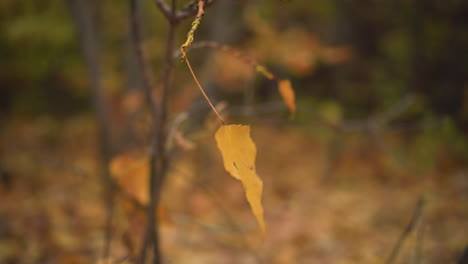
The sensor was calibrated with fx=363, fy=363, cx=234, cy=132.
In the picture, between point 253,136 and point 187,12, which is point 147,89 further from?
point 253,136

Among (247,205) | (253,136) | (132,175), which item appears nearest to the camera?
(132,175)

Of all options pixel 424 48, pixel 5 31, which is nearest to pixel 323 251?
pixel 424 48

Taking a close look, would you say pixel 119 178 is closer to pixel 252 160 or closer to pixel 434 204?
pixel 252 160

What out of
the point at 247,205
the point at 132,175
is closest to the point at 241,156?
the point at 132,175

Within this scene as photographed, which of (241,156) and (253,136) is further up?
(253,136)

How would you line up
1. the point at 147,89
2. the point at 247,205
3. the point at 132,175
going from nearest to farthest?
the point at 147,89 < the point at 132,175 < the point at 247,205

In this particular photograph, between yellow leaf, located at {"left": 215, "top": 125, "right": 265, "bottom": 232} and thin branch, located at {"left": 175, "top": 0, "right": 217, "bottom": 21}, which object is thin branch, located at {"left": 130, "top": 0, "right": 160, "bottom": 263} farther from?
yellow leaf, located at {"left": 215, "top": 125, "right": 265, "bottom": 232}

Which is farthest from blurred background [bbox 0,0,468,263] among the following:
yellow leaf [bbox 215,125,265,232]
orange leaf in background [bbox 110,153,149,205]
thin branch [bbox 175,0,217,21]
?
yellow leaf [bbox 215,125,265,232]
